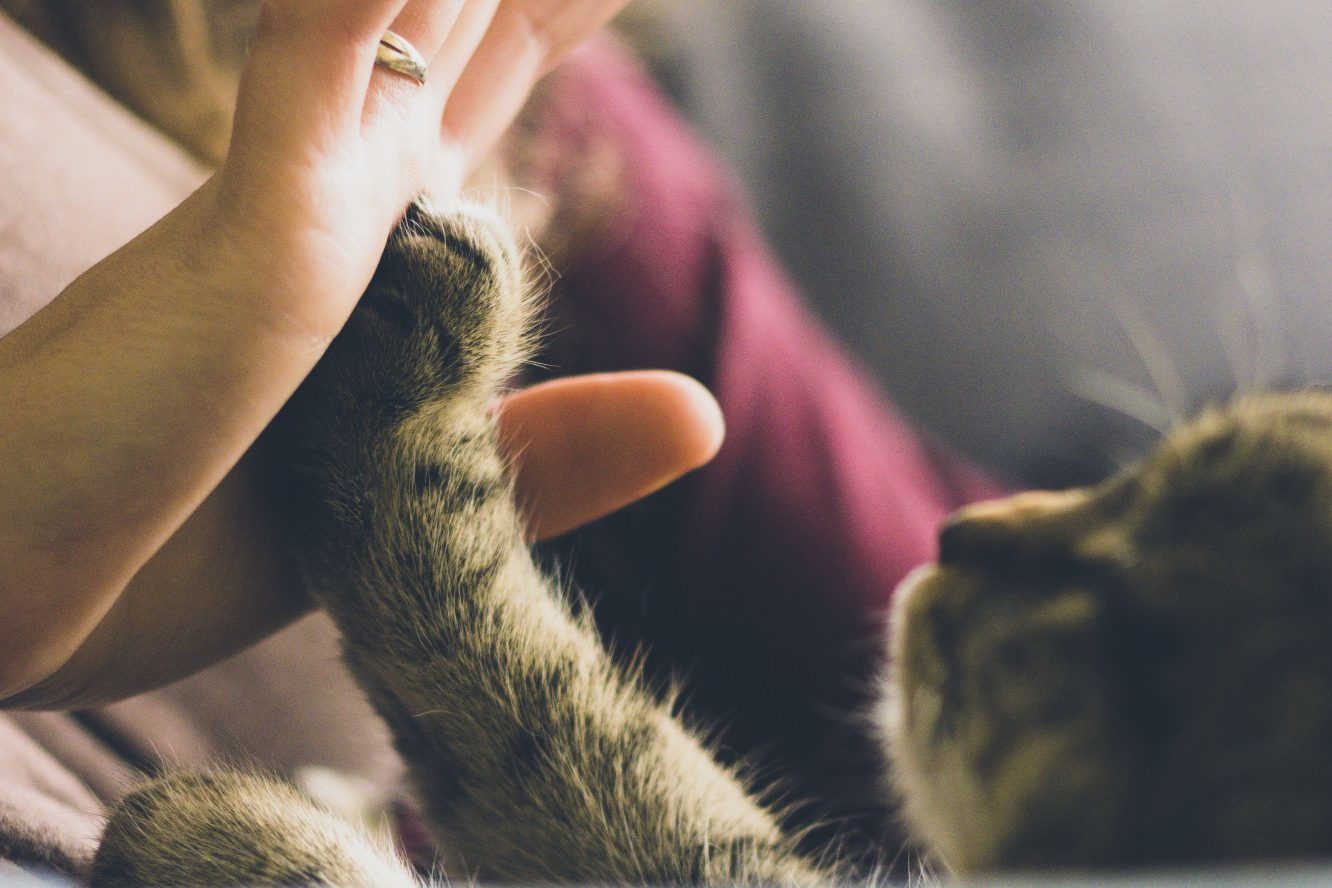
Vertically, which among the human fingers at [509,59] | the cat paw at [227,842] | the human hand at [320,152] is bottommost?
the cat paw at [227,842]

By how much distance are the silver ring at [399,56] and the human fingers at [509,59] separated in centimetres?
7

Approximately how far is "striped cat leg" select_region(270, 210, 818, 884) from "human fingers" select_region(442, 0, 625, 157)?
0.07 meters

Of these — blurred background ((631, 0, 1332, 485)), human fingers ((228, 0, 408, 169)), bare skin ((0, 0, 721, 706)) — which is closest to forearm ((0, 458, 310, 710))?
bare skin ((0, 0, 721, 706))

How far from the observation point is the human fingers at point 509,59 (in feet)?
1.16

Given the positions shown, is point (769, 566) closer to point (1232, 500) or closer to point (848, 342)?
point (848, 342)

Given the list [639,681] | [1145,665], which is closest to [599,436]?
[639,681]

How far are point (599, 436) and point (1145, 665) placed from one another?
0.20 metres

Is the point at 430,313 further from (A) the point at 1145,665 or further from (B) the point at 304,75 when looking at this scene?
(A) the point at 1145,665

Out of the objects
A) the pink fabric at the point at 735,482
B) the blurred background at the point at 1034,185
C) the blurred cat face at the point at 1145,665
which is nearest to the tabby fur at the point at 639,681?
the blurred cat face at the point at 1145,665

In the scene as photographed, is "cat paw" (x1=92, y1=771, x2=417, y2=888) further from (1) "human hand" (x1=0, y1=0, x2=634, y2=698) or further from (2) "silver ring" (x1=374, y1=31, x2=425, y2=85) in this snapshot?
(2) "silver ring" (x1=374, y1=31, x2=425, y2=85)

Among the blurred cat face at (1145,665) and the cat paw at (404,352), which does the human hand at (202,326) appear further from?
the blurred cat face at (1145,665)

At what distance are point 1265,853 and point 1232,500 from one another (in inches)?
3.5

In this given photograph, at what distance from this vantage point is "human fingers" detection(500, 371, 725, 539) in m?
0.37

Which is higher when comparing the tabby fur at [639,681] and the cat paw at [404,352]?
the cat paw at [404,352]
